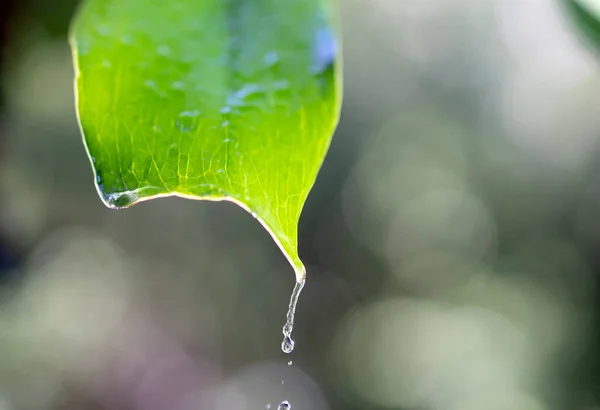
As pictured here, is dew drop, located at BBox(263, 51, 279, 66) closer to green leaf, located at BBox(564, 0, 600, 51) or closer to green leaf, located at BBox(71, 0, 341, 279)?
green leaf, located at BBox(71, 0, 341, 279)

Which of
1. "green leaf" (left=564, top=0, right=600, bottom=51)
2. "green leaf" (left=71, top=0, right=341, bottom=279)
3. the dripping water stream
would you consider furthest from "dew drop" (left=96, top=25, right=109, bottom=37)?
"green leaf" (left=564, top=0, right=600, bottom=51)

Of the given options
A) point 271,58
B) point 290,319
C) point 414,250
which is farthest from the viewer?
point 414,250

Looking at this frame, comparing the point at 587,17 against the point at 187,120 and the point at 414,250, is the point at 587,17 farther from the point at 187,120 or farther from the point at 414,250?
the point at 414,250

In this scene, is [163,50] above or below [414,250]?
above

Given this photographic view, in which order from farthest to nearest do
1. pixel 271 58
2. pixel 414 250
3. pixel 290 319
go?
pixel 414 250, pixel 290 319, pixel 271 58

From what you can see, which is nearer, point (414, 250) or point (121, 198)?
point (121, 198)

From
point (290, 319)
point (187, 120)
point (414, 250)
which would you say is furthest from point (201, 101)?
point (414, 250)
